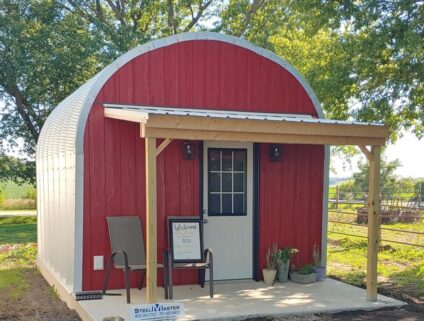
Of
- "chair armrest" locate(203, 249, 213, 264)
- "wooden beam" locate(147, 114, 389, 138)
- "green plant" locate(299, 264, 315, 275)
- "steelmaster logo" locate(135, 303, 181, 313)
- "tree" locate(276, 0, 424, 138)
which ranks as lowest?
"green plant" locate(299, 264, 315, 275)

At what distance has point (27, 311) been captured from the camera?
21.1 feet

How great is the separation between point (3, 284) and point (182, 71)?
166 inches

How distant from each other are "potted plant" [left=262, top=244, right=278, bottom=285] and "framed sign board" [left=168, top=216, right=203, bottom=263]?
1.10 m

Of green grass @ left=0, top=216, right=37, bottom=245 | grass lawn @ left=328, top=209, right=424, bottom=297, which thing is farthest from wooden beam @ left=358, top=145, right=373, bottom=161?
green grass @ left=0, top=216, right=37, bottom=245

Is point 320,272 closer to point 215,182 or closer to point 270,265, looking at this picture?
point 270,265

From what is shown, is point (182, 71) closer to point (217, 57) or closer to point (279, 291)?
point (217, 57)

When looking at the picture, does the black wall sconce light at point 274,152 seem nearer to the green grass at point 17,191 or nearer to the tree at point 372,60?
the tree at point 372,60

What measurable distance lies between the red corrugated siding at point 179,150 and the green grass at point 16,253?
1906 mm

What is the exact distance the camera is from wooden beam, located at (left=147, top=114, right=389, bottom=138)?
224 inches

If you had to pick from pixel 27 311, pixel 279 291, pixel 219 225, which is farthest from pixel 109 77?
pixel 279 291

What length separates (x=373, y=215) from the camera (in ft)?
21.5

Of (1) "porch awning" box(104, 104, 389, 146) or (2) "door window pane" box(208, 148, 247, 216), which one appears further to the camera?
(2) "door window pane" box(208, 148, 247, 216)

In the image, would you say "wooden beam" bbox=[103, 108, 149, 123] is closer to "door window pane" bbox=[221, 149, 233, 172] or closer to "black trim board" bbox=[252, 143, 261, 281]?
"door window pane" bbox=[221, 149, 233, 172]

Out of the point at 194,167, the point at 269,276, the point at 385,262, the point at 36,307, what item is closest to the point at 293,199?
the point at 269,276
